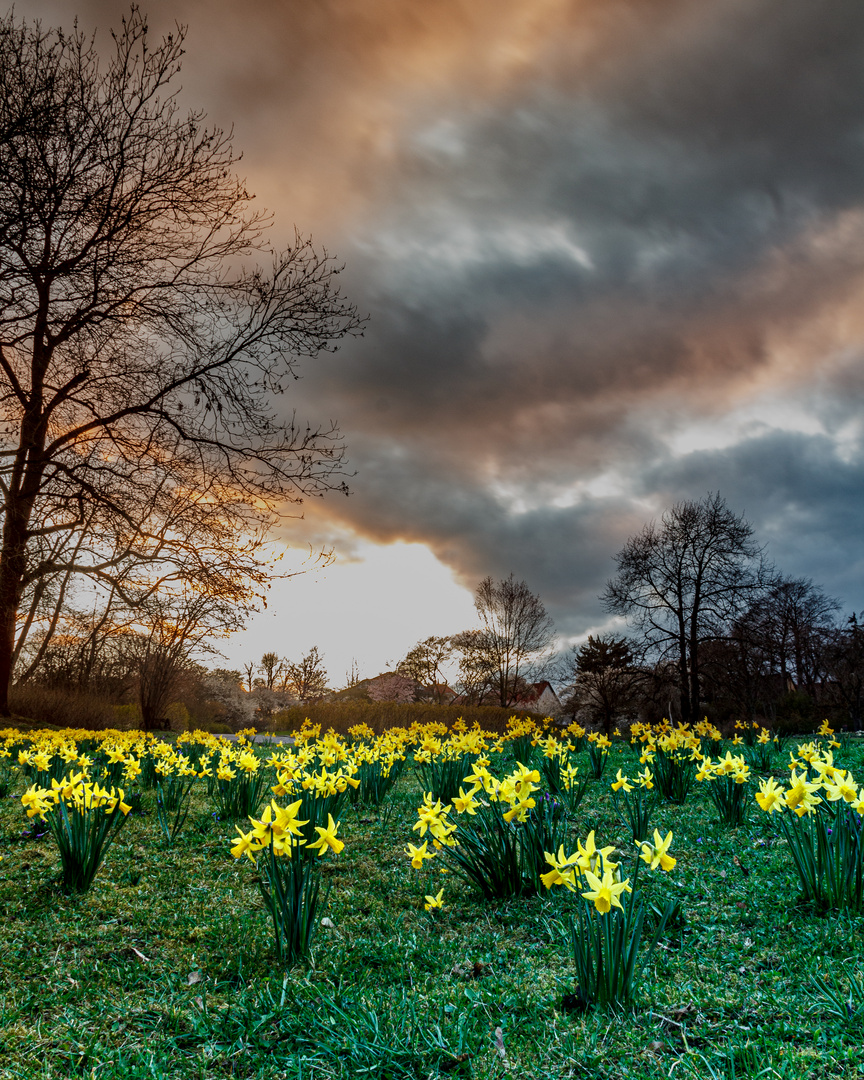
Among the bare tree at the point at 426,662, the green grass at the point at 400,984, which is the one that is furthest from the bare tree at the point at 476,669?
the green grass at the point at 400,984

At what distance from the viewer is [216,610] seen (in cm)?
1148

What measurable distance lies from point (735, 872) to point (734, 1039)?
1.82 metres

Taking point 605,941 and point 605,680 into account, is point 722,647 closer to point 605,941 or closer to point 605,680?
point 605,680

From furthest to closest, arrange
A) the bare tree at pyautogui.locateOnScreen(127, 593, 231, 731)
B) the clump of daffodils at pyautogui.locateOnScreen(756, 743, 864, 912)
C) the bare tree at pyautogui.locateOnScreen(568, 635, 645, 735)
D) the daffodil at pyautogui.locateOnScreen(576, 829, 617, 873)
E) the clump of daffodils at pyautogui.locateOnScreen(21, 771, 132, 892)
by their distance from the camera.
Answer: the bare tree at pyautogui.locateOnScreen(568, 635, 645, 735)
the bare tree at pyautogui.locateOnScreen(127, 593, 231, 731)
the clump of daffodils at pyautogui.locateOnScreen(21, 771, 132, 892)
the clump of daffodils at pyautogui.locateOnScreen(756, 743, 864, 912)
the daffodil at pyautogui.locateOnScreen(576, 829, 617, 873)

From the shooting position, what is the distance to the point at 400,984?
7.40 ft

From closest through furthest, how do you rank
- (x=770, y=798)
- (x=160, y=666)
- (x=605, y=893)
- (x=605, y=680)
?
(x=605, y=893) → (x=770, y=798) → (x=160, y=666) → (x=605, y=680)

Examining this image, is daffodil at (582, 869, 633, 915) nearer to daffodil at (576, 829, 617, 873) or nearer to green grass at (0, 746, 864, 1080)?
daffodil at (576, 829, 617, 873)

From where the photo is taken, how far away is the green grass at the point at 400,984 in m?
1.80

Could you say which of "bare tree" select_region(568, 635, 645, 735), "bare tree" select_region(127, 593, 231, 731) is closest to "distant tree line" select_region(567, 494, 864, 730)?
"bare tree" select_region(568, 635, 645, 735)

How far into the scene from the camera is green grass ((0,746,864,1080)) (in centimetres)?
180

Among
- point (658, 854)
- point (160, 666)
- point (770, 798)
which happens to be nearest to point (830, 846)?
point (770, 798)

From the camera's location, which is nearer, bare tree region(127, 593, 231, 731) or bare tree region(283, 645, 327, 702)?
bare tree region(127, 593, 231, 731)

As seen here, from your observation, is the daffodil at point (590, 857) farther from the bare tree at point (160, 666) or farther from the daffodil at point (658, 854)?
the bare tree at point (160, 666)

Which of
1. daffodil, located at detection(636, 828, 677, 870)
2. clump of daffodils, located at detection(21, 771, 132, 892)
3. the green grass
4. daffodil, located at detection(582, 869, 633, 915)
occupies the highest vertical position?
daffodil, located at detection(636, 828, 677, 870)
